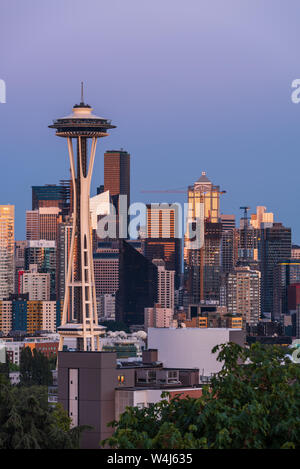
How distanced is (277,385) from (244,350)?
2.84 metres

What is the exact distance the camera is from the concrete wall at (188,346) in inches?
4067

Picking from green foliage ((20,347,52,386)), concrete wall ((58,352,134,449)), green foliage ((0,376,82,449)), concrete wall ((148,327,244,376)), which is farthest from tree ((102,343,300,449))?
green foliage ((20,347,52,386))

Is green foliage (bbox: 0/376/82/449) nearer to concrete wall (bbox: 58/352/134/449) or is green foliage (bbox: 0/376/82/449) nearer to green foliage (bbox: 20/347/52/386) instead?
concrete wall (bbox: 58/352/134/449)

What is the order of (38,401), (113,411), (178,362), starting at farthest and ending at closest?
1. (178,362)
2. (113,411)
3. (38,401)

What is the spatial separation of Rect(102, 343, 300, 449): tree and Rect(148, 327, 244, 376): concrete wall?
65.4 meters

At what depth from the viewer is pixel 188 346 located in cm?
10450

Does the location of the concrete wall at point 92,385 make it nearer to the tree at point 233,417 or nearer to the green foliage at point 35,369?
the tree at point 233,417

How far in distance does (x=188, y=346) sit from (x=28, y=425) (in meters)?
54.7

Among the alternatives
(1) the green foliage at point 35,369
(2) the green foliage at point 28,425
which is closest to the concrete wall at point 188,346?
(2) the green foliage at point 28,425

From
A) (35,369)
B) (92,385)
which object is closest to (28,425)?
(92,385)

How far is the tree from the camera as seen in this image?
32469 mm
